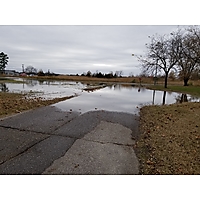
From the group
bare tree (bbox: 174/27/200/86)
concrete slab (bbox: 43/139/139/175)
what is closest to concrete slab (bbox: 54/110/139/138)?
concrete slab (bbox: 43/139/139/175)

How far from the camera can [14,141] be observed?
13.5ft

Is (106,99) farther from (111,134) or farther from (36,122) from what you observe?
(111,134)

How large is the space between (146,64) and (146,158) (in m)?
28.2

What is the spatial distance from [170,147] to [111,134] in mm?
1687

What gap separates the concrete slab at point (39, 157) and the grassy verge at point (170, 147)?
178 cm

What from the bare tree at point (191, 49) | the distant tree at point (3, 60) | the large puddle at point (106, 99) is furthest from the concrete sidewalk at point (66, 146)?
the distant tree at point (3, 60)

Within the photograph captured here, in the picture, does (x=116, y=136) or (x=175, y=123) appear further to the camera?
(x=175, y=123)

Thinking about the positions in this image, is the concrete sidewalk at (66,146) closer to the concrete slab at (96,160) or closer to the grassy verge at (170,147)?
the concrete slab at (96,160)

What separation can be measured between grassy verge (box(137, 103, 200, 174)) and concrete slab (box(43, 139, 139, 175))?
28cm

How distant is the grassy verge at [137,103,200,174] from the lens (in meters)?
3.06

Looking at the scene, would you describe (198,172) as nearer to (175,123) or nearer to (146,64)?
(175,123)

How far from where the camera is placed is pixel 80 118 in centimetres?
658

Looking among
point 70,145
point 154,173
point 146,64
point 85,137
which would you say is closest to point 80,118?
point 85,137

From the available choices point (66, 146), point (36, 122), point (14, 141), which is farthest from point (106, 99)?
point (14, 141)
